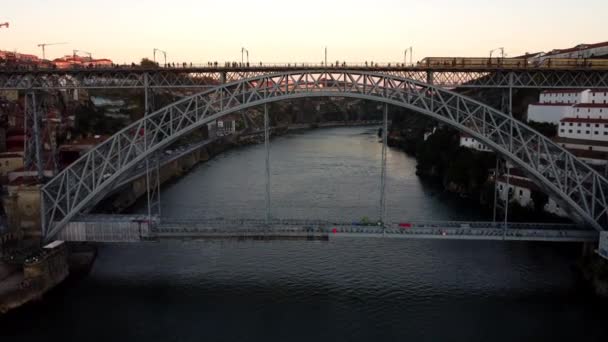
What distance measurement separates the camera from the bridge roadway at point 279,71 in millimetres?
25266

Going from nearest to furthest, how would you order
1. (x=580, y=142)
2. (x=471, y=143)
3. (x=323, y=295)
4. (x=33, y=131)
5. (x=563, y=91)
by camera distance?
(x=323, y=295)
(x=33, y=131)
(x=580, y=142)
(x=471, y=143)
(x=563, y=91)

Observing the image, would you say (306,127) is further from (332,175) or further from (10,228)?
(10,228)

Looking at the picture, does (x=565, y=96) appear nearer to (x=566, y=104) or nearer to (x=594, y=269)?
(x=566, y=104)

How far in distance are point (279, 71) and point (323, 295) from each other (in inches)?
446

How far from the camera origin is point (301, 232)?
21.8 meters

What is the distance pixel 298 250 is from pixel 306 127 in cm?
9288

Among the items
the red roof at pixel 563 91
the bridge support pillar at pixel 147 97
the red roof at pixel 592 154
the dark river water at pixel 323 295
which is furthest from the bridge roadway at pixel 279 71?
the red roof at pixel 563 91

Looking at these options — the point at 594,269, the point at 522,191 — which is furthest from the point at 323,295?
the point at 522,191

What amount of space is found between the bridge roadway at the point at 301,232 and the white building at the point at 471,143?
19637 millimetres

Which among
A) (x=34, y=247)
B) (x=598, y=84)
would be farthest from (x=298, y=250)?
(x=598, y=84)

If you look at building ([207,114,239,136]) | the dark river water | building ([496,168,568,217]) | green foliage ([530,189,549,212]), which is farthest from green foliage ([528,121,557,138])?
building ([207,114,239,136])

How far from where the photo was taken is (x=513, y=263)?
24.5 meters

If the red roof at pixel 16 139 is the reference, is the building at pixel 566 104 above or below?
above

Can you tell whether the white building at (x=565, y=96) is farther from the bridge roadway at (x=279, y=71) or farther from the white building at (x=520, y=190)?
the bridge roadway at (x=279, y=71)
